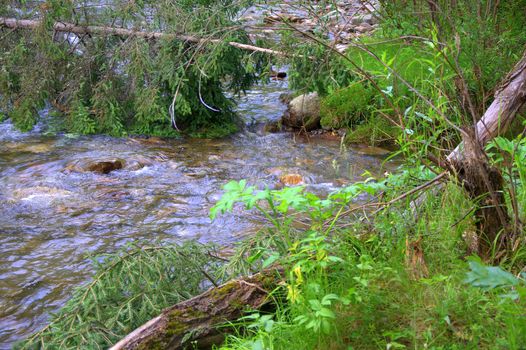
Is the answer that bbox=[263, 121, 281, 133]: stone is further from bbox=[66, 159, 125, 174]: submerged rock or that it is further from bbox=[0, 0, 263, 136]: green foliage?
bbox=[66, 159, 125, 174]: submerged rock

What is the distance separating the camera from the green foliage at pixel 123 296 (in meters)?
3.54

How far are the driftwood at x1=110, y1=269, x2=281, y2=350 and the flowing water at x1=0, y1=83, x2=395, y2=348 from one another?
5.07ft

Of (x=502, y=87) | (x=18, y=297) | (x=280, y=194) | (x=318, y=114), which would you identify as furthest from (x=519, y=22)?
(x=18, y=297)

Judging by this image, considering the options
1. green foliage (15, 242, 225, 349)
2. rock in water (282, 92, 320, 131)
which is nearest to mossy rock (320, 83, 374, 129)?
rock in water (282, 92, 320, 131)

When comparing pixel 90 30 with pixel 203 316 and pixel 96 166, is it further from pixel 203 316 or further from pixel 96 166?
pixel 203 316

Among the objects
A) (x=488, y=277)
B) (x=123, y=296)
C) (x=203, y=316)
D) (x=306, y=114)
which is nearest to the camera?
(x=488, y=277)

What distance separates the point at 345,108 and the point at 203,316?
6.50 m

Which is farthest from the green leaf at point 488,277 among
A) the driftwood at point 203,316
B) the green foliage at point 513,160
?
the driftwood at point 203,316

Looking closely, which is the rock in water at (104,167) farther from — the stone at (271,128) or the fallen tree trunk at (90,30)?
the stone at (271,128)

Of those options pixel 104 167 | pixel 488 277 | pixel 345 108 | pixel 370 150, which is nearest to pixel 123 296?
pixel 488 277

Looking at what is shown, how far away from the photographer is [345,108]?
936 cm

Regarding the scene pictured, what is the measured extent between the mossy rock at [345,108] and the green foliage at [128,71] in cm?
125

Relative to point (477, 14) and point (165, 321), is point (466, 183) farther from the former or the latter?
point (477, 14)

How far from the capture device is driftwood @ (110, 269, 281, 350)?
3.21m
